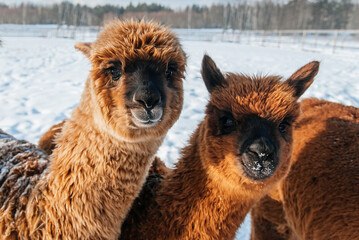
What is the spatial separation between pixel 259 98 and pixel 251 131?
0.30 metres

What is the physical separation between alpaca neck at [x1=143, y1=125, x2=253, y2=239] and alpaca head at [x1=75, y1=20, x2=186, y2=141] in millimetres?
548

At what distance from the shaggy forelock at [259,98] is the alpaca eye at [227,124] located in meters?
0.07

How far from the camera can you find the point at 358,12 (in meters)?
65.6

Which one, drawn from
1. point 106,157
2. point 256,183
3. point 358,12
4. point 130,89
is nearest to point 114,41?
point 130,89

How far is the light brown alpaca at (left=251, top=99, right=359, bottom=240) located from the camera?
112 inches

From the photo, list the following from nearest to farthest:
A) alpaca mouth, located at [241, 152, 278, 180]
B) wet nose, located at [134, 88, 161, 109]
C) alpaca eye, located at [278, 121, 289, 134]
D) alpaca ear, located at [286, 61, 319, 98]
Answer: wet nose, located at [134, 88, 161, 109]
alpaca mouth, located at [241, 152, 278, 180]
alpaca eye, located at [278, 121, 289, 134]
alpaca ear, located at [286, 61, 319, 98]

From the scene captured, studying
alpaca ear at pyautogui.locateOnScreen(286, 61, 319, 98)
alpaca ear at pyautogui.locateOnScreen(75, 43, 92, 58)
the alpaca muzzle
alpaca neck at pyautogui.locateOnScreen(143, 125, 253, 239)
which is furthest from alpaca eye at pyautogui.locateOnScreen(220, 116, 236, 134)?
alpaca ear at pyautogui.locateOnScreen(75, 43, 92, 58)

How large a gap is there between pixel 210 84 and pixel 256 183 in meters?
0.99

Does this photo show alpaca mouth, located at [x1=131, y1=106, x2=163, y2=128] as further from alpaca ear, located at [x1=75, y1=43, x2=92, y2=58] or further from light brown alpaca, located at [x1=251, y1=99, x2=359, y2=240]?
light brown alpaca, located at [x1=251, y1=99, x2=359, y2=240]

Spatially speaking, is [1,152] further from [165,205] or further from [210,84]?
[210,84]

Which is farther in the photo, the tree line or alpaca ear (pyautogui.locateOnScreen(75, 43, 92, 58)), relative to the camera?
the tree line

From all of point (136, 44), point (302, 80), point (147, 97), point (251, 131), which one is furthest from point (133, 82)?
point (302, 80)

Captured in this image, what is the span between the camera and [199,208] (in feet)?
7.94

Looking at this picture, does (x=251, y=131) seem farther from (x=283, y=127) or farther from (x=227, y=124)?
(x=283, y=127)
